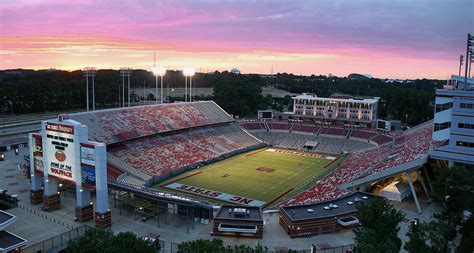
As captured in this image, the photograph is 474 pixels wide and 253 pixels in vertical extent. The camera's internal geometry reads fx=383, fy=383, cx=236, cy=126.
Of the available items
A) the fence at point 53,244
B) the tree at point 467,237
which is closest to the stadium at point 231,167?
the fence at point 53,244

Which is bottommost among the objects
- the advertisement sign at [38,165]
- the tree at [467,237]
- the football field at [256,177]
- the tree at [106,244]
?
the football field at [256,177]

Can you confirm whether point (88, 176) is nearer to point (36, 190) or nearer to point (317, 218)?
point (36, 190)

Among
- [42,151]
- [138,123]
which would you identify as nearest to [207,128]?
[138,123]

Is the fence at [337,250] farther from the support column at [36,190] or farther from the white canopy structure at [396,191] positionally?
the support column at [36,190]

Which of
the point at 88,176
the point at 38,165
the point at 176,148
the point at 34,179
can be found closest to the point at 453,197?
the point at 88,176

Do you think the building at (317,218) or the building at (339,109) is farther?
the building at (339,109)

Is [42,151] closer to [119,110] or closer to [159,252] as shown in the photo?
[159,252]

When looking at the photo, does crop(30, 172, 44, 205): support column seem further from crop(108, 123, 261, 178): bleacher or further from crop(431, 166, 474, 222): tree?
crop(431, 166, 474, 222): tree
